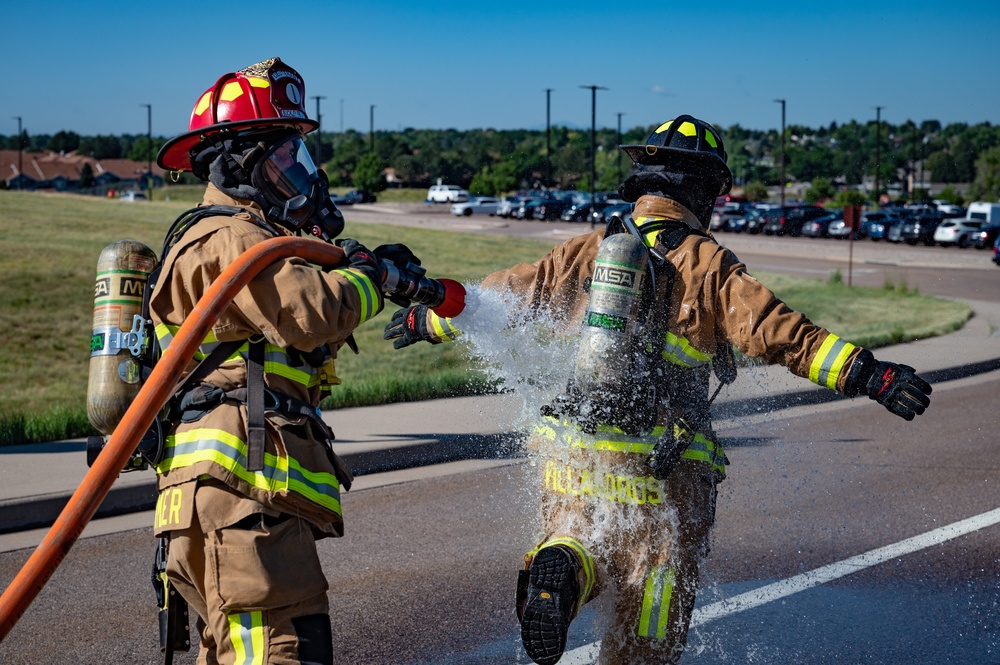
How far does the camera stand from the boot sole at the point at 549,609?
129 inches

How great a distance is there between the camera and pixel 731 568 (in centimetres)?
601

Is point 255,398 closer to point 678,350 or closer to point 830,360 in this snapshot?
point 678,350

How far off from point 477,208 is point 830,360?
202 ft

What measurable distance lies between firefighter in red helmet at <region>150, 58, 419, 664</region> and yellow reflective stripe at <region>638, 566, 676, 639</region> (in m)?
1.05

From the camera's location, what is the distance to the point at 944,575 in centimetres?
595

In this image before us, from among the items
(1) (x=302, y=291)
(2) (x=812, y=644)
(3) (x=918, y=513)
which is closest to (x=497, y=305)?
(1) (x=302, y=291)

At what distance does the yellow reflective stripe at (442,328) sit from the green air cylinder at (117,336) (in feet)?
3.79

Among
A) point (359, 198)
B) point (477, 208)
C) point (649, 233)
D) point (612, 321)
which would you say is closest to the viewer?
point (612, 321)

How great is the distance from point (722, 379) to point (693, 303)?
385 millimetres

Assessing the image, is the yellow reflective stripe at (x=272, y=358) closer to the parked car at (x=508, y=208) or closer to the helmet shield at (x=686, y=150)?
the helmet shield at (x=686, y=150)

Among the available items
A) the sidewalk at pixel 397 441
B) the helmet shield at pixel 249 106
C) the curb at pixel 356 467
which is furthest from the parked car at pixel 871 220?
the helmet shield at pixel 249 106

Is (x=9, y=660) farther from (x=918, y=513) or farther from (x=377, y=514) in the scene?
(x=918, y=513)

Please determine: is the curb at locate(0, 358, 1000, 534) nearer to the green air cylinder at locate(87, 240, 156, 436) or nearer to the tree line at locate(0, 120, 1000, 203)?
the green air cylinder at locate(87, 240, 156, 436)

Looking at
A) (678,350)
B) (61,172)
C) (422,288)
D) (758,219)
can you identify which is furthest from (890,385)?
(61,172)
